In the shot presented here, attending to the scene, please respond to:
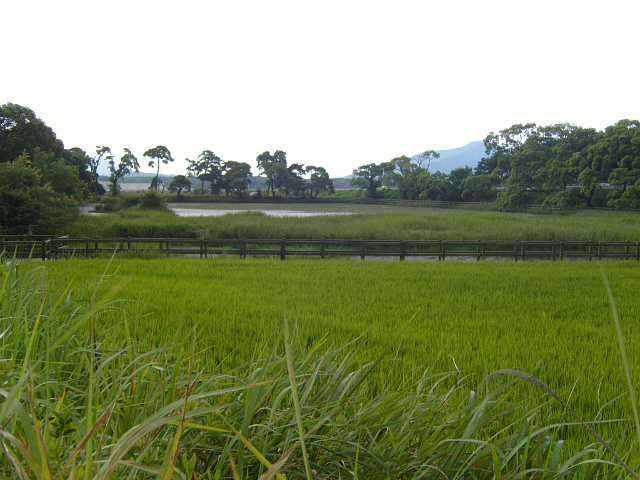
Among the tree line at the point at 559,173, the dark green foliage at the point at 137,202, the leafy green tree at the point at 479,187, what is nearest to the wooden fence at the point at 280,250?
Result: the dark green foliage at the point at 137,202

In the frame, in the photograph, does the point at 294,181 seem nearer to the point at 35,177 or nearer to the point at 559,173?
the point at 559,173

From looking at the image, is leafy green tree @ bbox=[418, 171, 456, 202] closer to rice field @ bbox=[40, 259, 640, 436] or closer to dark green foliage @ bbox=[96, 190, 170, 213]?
dark green foliage @ bbox=[96, 190, 170, 213]

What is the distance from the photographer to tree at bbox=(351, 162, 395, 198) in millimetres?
93250

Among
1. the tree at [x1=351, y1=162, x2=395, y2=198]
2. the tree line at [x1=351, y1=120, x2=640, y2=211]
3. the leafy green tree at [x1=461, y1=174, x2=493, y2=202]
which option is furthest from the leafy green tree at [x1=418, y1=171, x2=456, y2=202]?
the tree at [x1=351, y1=162, x2=395, y2=198]

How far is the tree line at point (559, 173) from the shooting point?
4675cm

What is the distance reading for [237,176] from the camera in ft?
274

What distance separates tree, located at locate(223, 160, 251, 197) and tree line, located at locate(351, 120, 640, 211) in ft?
97.6

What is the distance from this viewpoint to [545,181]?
182 feet

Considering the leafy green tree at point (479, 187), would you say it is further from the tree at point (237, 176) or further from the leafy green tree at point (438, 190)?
the tree at point (237, 176)

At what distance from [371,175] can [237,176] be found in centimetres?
2682

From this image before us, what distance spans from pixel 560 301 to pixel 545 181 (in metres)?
50.2

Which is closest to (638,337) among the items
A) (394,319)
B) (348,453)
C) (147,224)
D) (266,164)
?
(394,319)

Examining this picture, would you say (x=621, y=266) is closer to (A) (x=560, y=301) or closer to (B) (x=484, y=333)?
(A) (x=560, y=301)

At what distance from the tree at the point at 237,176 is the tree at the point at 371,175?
75.2 ft
